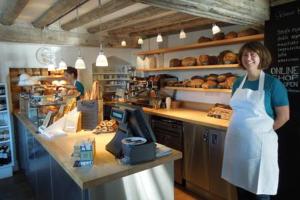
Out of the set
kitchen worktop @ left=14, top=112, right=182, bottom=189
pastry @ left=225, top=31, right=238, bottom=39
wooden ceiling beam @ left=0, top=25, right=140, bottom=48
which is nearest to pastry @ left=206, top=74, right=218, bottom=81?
pastry @ left=225, top=31, right=238, bottom=39

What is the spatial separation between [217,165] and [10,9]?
9.83 ft

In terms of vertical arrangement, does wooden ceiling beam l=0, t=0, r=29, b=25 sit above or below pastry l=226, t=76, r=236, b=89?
above

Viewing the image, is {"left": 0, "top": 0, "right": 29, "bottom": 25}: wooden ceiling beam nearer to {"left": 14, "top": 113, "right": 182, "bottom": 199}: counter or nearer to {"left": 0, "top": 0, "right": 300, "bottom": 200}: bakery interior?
{"left": 0, "top": 0, "right": 300, "bottom": 200}: bakery interior

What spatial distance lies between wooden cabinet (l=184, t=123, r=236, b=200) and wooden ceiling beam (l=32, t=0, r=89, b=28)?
1.99m

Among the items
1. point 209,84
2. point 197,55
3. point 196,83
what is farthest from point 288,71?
point 197,55

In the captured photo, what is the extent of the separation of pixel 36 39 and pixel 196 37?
2.63m

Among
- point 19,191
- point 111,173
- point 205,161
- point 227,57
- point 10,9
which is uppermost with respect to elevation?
point 10,9

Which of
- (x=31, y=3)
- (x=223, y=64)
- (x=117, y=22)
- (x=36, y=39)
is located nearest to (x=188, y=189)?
(x=223, y=64)

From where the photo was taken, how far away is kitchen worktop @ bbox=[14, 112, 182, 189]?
142cm

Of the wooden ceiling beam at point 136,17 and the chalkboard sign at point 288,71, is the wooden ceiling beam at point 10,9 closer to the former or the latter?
the wooden ceiling beam at point 136,17

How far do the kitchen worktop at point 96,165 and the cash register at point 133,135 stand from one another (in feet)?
0.16

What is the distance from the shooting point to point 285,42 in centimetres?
240

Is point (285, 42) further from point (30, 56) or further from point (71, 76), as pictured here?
point (30, 56)

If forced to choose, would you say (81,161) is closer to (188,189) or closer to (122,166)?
(122,166)
